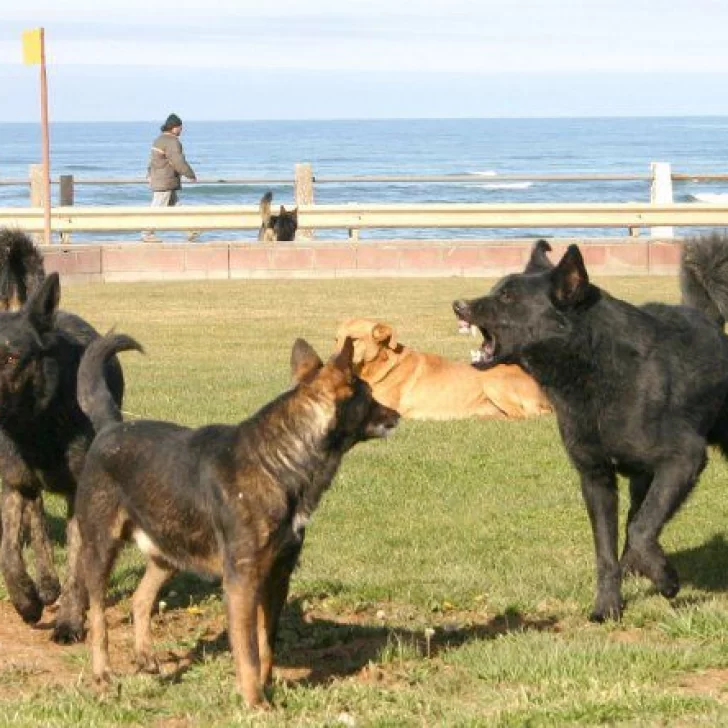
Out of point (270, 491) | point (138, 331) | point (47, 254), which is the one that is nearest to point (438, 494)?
point (270, 491)

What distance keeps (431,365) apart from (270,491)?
8.43 metres

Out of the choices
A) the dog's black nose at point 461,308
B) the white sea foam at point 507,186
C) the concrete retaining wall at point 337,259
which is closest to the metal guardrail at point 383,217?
the concrete retaining wall at point 337,259

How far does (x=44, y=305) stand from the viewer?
8.73 metres

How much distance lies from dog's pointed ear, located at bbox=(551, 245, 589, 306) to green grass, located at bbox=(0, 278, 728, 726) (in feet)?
5.01

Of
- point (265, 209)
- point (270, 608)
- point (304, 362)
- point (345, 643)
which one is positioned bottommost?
point (345, 643)

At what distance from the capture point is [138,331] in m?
20.5

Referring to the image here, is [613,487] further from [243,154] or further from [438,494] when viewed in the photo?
[243,154]

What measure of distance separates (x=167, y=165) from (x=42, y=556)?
2345 cm

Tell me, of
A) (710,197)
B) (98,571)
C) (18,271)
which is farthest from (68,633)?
(710,197)

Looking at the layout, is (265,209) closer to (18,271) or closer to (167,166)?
(167,166)

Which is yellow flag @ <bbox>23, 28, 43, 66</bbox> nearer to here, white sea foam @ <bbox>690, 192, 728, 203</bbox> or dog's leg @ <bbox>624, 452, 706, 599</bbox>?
dog's leg @ <bbox>624, 452, 706, 599</bbox>

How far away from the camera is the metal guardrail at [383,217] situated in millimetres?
28516

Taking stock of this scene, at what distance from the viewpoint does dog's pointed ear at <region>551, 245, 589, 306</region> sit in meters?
8.48

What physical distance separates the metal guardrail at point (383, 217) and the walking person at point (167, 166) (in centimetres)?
188
